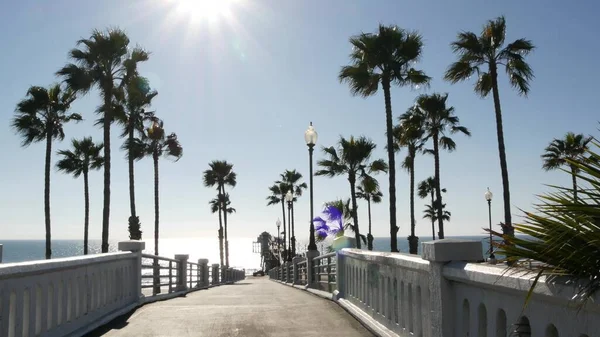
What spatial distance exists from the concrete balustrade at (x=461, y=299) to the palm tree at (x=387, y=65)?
17954 mm

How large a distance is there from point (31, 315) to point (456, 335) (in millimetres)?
4449

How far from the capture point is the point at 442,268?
18.2ft

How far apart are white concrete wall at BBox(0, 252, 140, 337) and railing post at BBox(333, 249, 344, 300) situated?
164 inches

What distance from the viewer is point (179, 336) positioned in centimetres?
826

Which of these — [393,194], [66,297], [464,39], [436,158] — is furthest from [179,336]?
[436,158]

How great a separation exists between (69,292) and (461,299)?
5.23 m

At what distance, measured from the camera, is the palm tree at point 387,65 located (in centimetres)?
2648

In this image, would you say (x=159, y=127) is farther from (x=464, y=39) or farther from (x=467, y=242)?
(x=467, y=242)

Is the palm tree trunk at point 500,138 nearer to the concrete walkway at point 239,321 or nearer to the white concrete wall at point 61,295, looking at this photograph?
the concrete walkway at point 239,321

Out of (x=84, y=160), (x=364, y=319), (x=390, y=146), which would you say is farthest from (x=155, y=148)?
(x=364, y=319)

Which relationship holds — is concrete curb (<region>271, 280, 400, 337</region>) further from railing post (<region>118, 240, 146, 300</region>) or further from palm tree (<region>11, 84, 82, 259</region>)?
palm tree (<region>11, 84, 82, 259</region>)

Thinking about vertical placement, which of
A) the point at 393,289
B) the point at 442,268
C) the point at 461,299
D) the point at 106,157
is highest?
the point at 106,157

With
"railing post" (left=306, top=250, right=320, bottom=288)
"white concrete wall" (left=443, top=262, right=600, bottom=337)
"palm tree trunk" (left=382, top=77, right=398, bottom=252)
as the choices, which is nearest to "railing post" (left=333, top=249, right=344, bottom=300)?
"railing post" (left=306, top=250, right=320, bottom=288)

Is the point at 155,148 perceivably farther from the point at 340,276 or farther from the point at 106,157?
the point at 340,276
